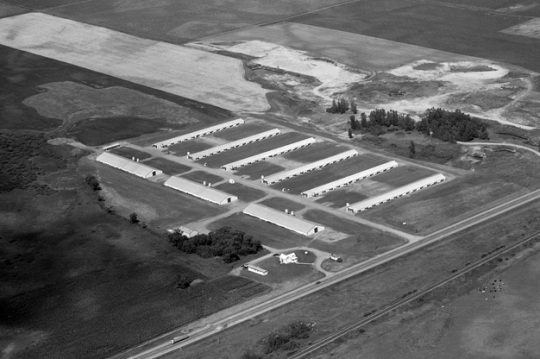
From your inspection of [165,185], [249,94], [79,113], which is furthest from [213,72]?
[165,185]

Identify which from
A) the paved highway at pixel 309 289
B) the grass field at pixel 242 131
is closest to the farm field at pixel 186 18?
the grass field at pixel 242 131

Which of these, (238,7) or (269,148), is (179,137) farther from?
(238,7)

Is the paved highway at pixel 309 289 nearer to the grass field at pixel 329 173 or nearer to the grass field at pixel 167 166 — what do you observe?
the grass field at pixel 329 173

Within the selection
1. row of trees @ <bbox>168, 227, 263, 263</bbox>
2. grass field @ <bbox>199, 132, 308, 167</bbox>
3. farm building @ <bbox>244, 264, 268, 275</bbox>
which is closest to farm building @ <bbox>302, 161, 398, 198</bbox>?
row of trees @ <bbox>168, 227, 263, 263</bbox>

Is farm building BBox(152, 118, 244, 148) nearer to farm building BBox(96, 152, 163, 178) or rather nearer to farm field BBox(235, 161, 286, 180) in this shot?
farm building BBox(96, 152, 163, 178)

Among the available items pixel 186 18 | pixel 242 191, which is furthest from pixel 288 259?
pixel 186 18

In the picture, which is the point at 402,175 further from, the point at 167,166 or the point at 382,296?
the point at 382,296
